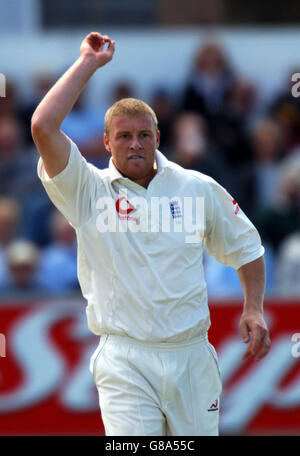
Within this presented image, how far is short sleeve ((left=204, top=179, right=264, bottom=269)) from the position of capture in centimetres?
520

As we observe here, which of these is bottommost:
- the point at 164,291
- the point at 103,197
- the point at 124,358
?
the point at 124,358

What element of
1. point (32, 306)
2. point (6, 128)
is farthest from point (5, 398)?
point (6, 128)

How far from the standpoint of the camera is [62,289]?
352 inches

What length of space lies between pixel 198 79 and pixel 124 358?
626cm

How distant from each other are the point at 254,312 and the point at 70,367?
3.68m

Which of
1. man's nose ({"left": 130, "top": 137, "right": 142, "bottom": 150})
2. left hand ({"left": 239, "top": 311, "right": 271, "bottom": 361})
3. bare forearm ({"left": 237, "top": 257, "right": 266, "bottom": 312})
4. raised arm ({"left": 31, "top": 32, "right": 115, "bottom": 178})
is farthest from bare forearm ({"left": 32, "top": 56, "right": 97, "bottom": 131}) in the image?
left hand ({"left": 239, "top": 311, "right": 271, "bottom": 361})

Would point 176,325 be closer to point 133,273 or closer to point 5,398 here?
point 133,273

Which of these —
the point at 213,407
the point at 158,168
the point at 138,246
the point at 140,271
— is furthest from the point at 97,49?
the point at 213,407

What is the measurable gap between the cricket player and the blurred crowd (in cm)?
360

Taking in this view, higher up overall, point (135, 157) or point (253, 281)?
point (135, 157)

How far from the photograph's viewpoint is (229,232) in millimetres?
5246

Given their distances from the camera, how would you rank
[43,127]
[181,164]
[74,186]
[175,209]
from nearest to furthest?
1. [43,127]
2. [74,186]
3. [175,209]
4. [181,164]

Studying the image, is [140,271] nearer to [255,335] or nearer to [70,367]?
[255,335]

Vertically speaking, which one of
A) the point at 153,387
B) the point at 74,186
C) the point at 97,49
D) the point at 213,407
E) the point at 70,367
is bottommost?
the point at 70,367
